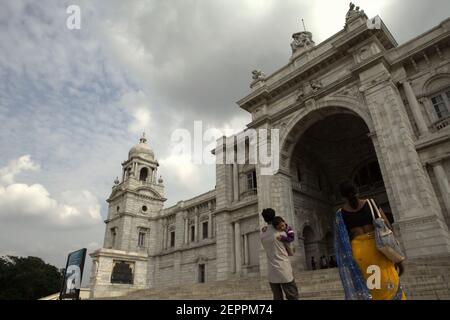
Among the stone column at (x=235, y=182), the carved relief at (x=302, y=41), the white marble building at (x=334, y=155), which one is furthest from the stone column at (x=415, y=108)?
the stone column at (x=235, y=182)

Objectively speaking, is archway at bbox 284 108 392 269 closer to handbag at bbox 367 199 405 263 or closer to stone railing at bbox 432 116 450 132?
stone railing at bbox 432 116 450 132

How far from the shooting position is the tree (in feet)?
151

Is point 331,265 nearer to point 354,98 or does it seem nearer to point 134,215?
point 354,98

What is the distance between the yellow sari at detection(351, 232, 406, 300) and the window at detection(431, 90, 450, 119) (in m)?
13.6

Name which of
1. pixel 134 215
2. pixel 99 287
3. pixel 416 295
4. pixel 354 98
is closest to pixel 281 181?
pixel 354 98

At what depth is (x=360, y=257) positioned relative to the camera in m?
3.62

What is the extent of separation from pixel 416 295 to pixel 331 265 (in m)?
12.8

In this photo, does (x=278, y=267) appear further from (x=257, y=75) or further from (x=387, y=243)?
(x=257, y=75)

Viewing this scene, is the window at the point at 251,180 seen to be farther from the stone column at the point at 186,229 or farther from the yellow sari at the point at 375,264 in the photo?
the yellow sari at the point at 375,264

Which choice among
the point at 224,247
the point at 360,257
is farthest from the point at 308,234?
the point at 360,257

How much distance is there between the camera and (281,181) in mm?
18922

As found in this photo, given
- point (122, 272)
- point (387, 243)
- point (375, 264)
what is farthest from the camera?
point (122, 272)

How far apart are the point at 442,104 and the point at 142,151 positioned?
123ft

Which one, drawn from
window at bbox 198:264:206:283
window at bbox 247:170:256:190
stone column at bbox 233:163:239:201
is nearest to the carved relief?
window at bbox 247:170:256:190
